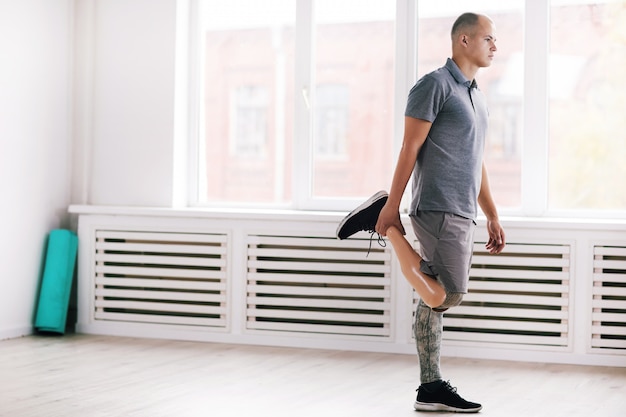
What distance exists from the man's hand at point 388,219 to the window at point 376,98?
1.62m

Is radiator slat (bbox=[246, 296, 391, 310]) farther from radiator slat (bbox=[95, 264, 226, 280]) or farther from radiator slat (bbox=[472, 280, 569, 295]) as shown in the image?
radiator slat (bbox=[472, 280, 569, 295])

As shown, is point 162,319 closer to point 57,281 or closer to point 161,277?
point 161,277

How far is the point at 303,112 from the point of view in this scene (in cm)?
509

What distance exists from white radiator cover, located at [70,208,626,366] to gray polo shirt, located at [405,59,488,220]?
1272 millimetres

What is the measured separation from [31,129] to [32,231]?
0.59 m

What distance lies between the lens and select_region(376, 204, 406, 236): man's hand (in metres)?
3.34

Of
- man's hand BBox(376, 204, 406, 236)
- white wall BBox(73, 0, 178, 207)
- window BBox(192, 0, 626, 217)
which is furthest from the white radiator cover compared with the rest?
man's hand BBox(376, 204, 406, 236)

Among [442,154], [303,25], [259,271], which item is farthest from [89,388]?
[303,25]

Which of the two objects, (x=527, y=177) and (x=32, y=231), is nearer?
(x=527, y=177)

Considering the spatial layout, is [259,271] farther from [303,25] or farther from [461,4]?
[461,4]

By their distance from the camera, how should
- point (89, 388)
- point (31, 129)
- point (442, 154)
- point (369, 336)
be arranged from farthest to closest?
point (31, 129)
point (369, 336)
point (89, 388)
point (442, 154)

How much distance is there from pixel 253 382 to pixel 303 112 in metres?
1.82

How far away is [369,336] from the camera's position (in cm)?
469

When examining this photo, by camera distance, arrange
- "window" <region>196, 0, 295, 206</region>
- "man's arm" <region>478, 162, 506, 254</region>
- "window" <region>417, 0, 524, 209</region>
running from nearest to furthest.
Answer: "man's arm" <region>478, 162, 506, 254</region>
"window" <region>417, 0, 524, 209</region>
"window" <region>196, 0, 295, 206</region>
